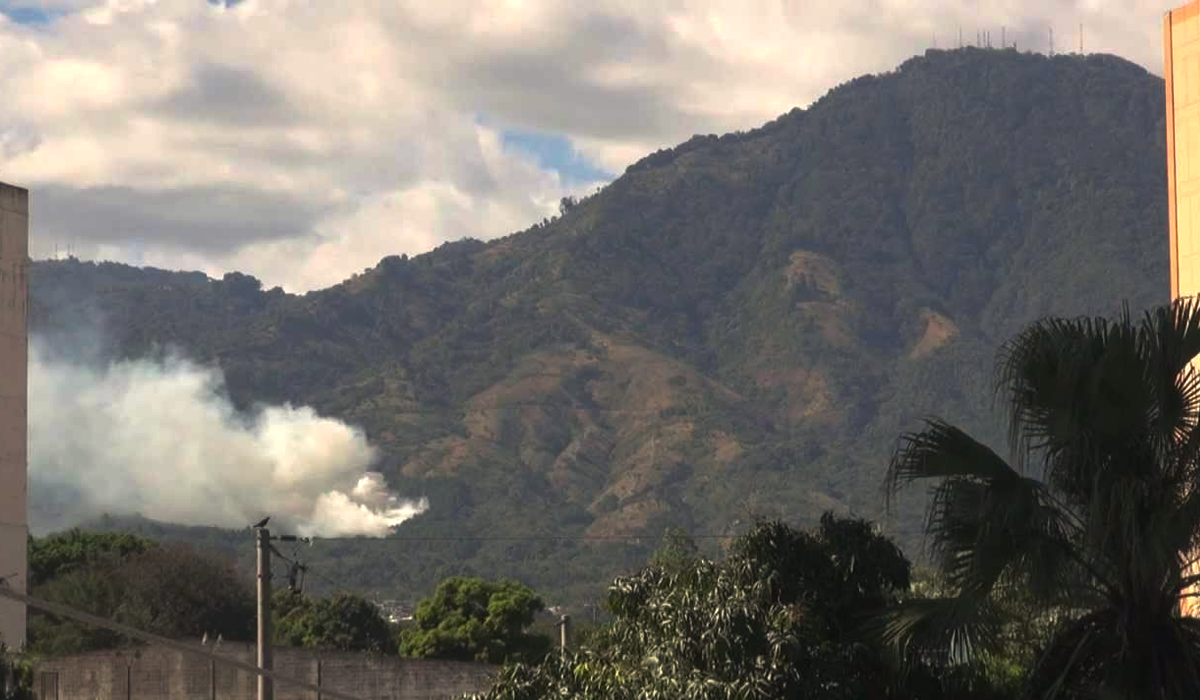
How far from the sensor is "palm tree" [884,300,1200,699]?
24719 millimetres

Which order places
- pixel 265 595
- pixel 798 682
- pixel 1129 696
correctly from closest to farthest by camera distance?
pixel 1129 696
pixel 798 682
pixel 265 595

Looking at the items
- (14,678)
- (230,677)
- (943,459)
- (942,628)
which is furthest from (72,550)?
(942,628)

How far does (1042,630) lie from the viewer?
26484 millimetres

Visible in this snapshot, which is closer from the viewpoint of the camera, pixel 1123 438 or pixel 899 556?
pixel 1123 438

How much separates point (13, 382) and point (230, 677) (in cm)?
1207

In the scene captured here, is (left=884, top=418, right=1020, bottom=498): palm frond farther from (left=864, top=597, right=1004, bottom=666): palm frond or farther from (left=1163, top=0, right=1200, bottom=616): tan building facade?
(left=1163, top=0, right=1200, bottom=616): tan building facade

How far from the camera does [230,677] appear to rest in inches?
2630

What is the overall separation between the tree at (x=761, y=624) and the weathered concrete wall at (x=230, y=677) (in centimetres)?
3640

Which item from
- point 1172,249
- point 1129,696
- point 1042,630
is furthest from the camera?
point 1172,249

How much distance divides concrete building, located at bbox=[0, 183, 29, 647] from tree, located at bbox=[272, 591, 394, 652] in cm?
8004

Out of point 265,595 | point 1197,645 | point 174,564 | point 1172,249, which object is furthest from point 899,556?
point 174,564

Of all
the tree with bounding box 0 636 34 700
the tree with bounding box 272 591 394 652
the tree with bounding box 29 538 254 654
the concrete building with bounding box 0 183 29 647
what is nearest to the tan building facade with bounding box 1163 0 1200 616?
the tree with bounding box 0 636 34 700

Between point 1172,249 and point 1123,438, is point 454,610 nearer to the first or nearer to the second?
point 1172,249

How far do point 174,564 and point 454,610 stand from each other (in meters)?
16.7
